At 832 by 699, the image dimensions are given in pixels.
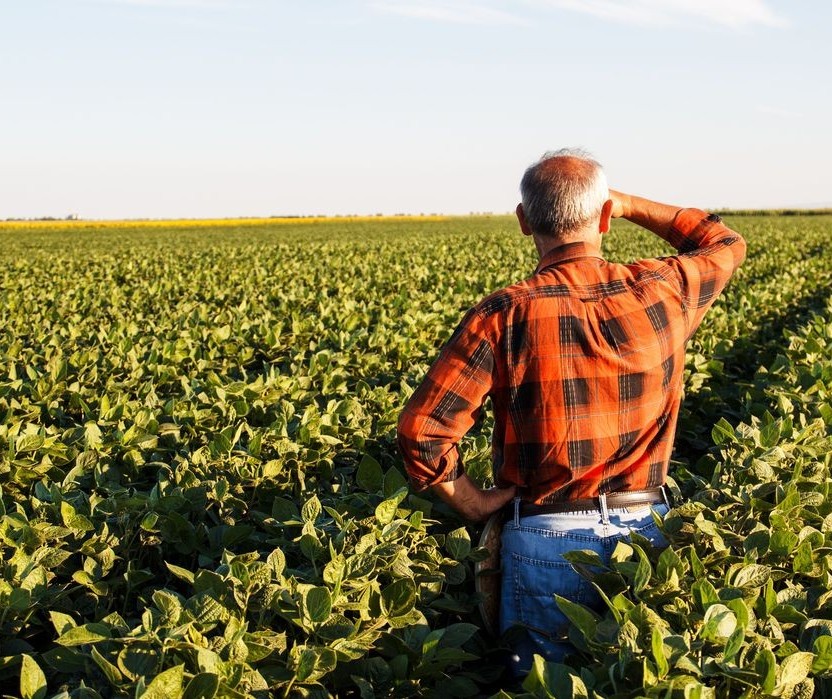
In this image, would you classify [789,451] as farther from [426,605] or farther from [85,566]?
[85,566]

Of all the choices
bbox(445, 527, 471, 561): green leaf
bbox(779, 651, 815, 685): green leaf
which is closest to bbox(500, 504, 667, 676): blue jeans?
bbox(445, 527, 471, 561): green leaf

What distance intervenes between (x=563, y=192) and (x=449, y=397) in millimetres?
714

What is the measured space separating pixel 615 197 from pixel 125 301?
10.3 metres

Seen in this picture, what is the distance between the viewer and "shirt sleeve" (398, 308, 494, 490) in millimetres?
2492

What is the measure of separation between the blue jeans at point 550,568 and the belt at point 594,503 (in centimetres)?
2

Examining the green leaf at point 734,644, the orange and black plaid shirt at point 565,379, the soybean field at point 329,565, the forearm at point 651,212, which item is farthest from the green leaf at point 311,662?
the forearm at point 651,212

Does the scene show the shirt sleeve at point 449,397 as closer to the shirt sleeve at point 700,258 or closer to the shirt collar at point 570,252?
the shirt collar at point 570,252

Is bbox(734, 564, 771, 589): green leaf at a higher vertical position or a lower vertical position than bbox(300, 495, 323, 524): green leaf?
lower

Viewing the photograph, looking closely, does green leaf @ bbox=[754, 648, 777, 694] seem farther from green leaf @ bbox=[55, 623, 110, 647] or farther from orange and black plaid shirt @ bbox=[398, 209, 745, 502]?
green leaf @ bbox=[55, 623, 110, 647]

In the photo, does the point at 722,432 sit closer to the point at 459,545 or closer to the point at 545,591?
the point at 545,591

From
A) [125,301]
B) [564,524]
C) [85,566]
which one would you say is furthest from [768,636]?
[125,301]

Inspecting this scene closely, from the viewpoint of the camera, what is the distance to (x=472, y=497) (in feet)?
9.04

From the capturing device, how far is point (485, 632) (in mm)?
2803

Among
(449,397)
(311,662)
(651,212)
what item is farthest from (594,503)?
(651,212)
